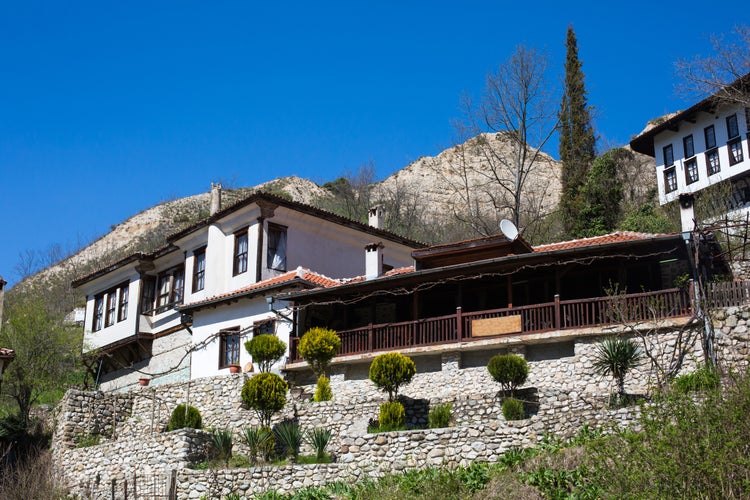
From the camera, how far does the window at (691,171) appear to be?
3891 centimetres

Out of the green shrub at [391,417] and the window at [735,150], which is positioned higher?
the window at [735,150]

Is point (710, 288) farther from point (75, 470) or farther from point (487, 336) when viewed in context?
point (75, 470)

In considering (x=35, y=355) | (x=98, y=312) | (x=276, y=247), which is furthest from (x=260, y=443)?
(x=98, y=312)

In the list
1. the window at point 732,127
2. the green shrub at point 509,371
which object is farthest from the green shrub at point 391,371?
the window at point 732,127

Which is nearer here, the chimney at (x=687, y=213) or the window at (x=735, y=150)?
the chimney at (x=687, y=213)

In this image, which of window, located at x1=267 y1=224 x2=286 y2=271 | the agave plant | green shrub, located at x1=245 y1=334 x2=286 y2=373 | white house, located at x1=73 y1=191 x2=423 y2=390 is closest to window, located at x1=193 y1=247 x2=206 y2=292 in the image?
white house, located at x1=73 y1=191 x2=423 y2=390

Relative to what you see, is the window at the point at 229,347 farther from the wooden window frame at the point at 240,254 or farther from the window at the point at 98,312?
the window at the point at 98,312

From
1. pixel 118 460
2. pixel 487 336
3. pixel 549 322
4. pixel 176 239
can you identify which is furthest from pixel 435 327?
pixel 176 239

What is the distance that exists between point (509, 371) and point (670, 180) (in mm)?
21796

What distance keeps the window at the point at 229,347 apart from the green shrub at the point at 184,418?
131 inches

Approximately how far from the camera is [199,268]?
33188mm

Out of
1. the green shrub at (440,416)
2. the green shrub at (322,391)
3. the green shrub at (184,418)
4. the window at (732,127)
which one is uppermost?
the window at (732,127)

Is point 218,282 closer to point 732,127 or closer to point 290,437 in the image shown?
point 290,437

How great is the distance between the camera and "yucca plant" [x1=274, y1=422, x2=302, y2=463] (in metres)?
22.7
